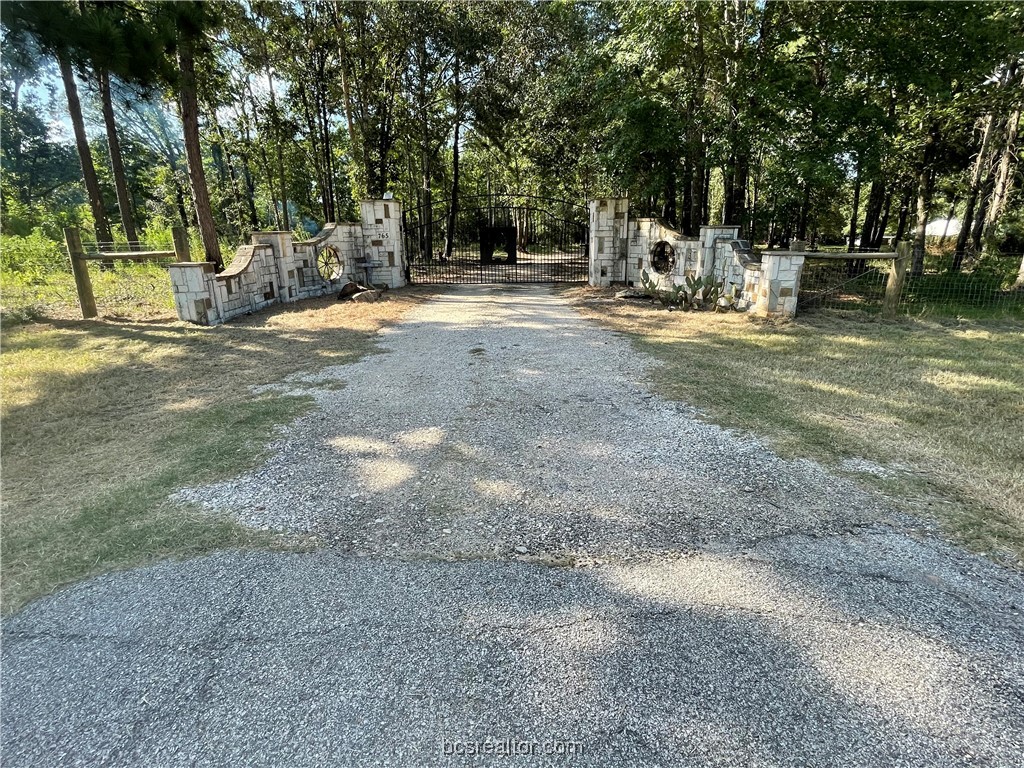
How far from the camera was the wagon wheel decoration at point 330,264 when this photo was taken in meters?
11.5

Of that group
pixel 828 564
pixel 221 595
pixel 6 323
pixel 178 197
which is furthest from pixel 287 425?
pixel 178 197

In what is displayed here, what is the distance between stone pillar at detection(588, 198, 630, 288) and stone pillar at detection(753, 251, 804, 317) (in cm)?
443

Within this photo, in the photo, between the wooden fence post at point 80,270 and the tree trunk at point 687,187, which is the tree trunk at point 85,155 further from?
the tree trunk at point 687,187

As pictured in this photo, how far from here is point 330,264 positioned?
38.2 ft

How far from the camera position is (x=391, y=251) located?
12.3 meters

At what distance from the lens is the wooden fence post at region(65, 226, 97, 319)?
7.83 m

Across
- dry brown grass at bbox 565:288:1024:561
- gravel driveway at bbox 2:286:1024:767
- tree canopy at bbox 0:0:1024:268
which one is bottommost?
gravel driveway at bbox 2:286:1024:767

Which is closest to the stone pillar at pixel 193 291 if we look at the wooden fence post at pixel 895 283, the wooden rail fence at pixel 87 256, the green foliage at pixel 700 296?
the wooden rail fence at pixel 87 256

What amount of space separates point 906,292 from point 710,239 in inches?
148

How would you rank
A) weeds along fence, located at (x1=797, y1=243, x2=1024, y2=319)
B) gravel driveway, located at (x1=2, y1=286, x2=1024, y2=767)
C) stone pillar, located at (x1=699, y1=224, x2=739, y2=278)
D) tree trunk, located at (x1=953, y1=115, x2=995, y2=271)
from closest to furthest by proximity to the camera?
gravel driveway, located at (x1=2, y1=286, x2=1024, y2=767) → weeds along fence, located at (x1=797, y1=243, x2=1024, y2=319) → stone pillar, located at (x1=699, y1=224, x2=739, y2=278) → tree trunk, located at (x1=953, y1=115, x2=995, y2=271)

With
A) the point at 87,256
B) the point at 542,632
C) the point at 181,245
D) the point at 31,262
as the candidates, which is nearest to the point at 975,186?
the point at 542,632

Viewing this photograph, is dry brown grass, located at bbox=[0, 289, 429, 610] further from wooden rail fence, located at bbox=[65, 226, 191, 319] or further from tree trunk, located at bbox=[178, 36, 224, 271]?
tree trunk, located at bbox=[178, 36, 224, 271]

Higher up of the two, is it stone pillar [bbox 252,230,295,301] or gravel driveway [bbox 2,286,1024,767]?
stone pillar [bbox 252,230,295,301]

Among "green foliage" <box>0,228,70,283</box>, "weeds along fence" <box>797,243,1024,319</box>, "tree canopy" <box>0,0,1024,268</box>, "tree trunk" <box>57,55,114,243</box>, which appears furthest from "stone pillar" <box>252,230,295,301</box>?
"weeds along fence" <box>797,243,1024,319</box>
